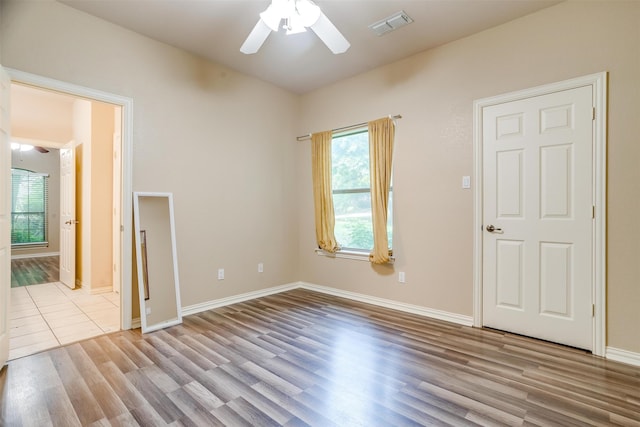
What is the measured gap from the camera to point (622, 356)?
234cm

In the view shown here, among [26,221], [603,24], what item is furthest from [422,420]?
[26,221]

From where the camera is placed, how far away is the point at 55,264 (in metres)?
6.63

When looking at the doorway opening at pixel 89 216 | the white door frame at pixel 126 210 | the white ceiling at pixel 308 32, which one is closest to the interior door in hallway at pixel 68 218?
the doorway opening at pixel 89 216

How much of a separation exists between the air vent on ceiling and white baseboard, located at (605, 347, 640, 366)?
3.18 m

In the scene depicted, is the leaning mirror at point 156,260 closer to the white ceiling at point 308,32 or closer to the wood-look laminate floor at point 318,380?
the wood-look laminate floor at point 318,380

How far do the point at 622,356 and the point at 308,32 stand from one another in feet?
12.4

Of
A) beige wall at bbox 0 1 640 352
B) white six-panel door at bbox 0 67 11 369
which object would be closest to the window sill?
beige wall at bbox 0 1 640 352

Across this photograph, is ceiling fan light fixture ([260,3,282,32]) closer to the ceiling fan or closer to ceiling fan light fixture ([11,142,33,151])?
the ceiling fan

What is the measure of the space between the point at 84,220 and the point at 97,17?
2.98m

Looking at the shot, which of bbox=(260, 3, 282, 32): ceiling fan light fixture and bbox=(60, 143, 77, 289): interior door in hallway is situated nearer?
bbox=(260, 3, 282, 32): ceiling fan light fixture

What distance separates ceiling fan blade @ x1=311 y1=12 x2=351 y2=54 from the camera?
7.35 ft

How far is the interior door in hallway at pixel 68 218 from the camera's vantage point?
4.62 meters

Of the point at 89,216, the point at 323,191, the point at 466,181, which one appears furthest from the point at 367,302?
the point at 89,216

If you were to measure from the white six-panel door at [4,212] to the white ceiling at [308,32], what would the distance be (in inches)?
40.1
